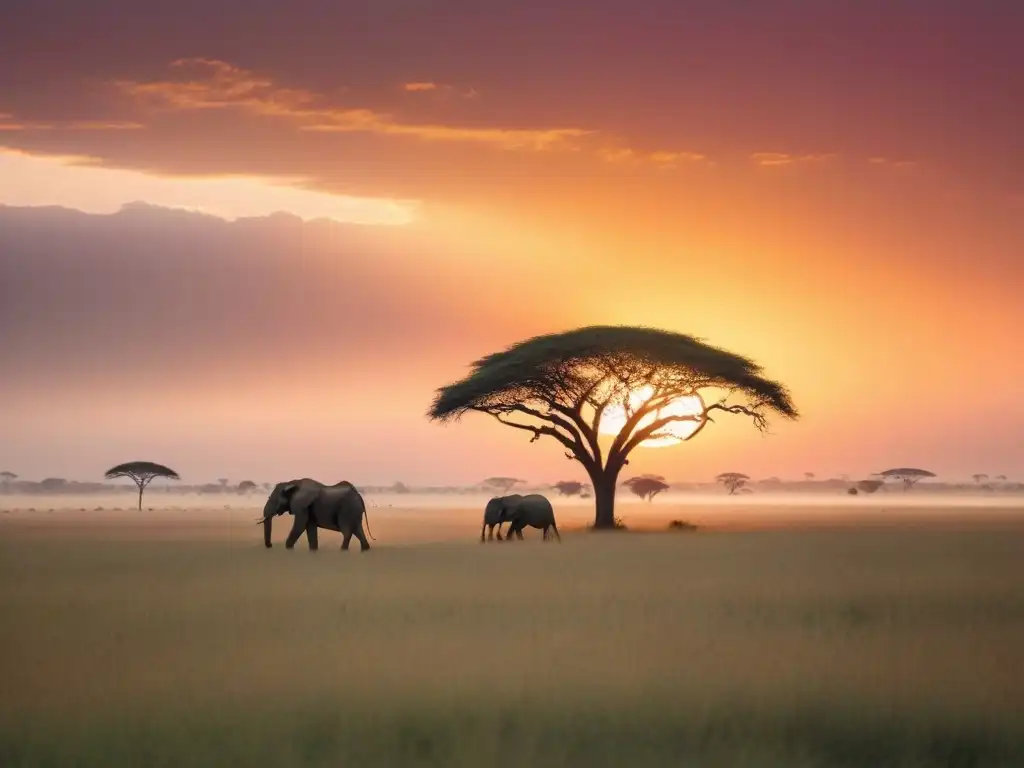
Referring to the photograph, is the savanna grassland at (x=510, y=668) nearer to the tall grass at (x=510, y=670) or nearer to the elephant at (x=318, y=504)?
the tall grass at (x=510, y=670)

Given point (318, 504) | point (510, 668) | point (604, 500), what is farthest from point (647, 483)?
point (510, 668)

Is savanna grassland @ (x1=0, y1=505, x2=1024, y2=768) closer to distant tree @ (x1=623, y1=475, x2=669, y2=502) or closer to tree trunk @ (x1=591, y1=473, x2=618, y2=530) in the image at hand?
tree trunk @ (x1=591, y1=473, x2=618, y2=530)

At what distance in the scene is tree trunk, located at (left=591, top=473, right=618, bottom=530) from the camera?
192 feet

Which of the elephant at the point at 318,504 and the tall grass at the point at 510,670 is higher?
the elephant at the point at 318,504

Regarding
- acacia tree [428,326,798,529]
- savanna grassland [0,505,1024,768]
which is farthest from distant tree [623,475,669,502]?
savanna grassland [0,505,1024,768]

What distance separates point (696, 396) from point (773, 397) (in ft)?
11.2

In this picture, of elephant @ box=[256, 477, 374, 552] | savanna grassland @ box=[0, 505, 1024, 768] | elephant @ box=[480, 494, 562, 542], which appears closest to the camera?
savanna grassland @ box=[0, 505, 1024, 768]

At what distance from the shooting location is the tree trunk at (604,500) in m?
58.4

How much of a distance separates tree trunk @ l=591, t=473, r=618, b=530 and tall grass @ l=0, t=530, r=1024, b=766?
95.1 feet

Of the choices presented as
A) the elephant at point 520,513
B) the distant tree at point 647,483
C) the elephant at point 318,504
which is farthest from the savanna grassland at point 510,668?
the distant tree at point 647,483

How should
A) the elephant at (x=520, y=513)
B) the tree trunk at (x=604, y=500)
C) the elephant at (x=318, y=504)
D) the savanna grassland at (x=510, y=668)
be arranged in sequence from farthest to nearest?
the tree trunk at (x=604, y=500) < the elephant at (x=520, y=513) < the elephant at (x=318, y=504) < the savanna grassland at (x=510, y=668)

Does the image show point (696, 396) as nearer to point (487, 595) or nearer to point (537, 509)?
point (537, 509)

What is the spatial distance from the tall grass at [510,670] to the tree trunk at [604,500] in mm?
28978

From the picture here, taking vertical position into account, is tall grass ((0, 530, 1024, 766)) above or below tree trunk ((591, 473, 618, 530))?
below
